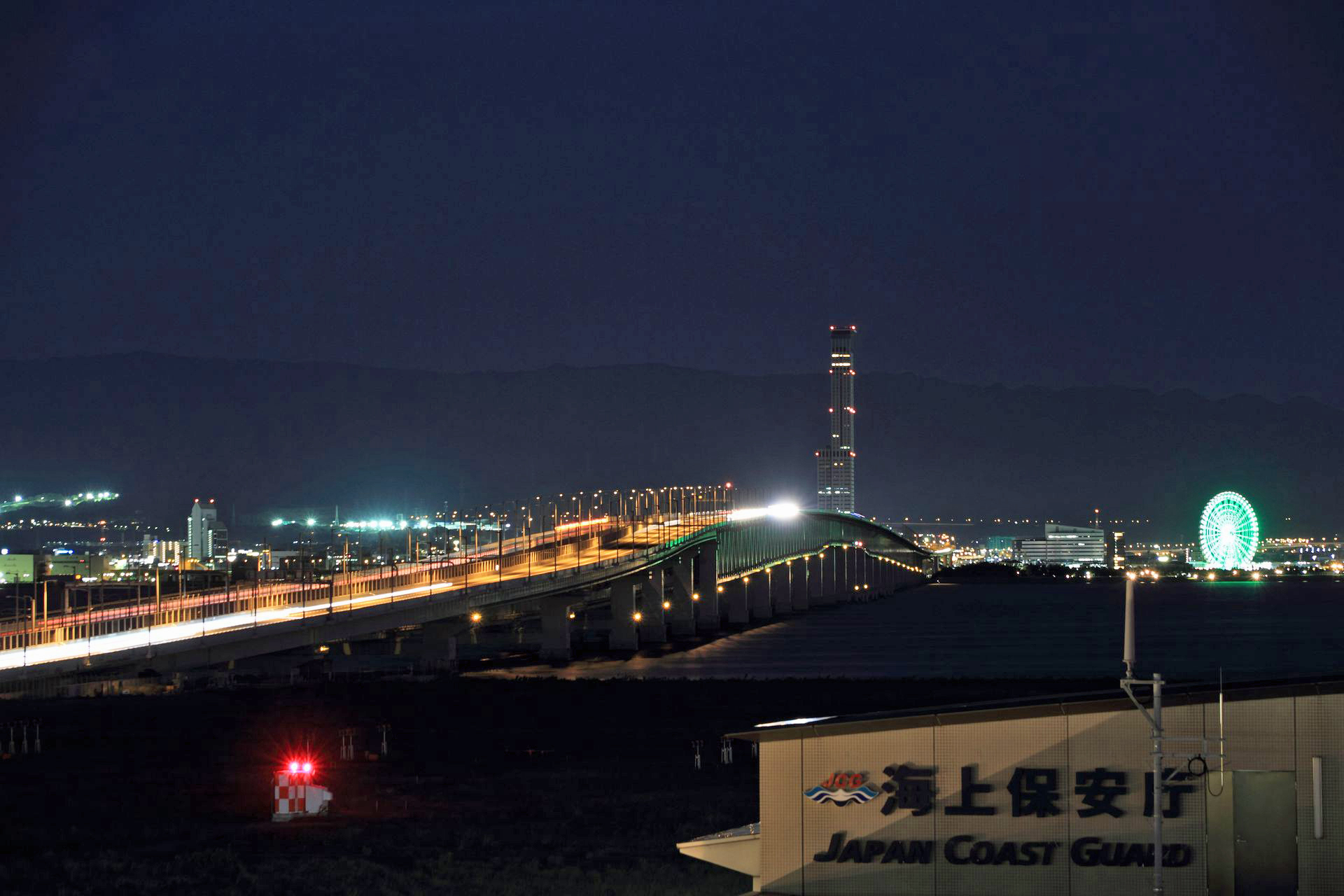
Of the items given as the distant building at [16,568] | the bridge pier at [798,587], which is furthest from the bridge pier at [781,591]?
the distant building at [16,568]

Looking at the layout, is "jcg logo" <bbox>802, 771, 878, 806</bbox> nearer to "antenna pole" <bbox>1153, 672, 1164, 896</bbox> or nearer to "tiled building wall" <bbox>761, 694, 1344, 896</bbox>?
"tiled building wall" <bbox>761, 694, 1344, 896</bbox>

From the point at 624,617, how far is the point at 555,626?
1017cm

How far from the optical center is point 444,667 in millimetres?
77750

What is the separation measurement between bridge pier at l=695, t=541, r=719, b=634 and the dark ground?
214ft

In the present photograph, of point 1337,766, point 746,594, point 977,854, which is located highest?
point 1337,766

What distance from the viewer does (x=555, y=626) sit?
301 ft

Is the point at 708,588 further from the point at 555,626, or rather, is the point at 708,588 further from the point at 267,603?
the point at 267,603

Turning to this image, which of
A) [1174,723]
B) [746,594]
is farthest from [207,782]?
[746,594]

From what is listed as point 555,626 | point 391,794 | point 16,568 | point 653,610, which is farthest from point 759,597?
point 391,794

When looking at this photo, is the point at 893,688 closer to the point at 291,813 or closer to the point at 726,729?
the point at 726,729

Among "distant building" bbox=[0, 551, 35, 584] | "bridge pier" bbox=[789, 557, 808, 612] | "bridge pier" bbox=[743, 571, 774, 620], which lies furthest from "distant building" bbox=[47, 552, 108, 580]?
"bridge pier" bbox=[789, 557, 808, 612]

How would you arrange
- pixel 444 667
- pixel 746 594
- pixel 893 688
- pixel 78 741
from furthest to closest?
pixel 746 594, pixel 444 667, pixel 893 688, pixel 78 741

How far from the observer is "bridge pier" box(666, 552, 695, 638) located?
116500 millimetres

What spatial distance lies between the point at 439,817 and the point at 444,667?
4968 cm
